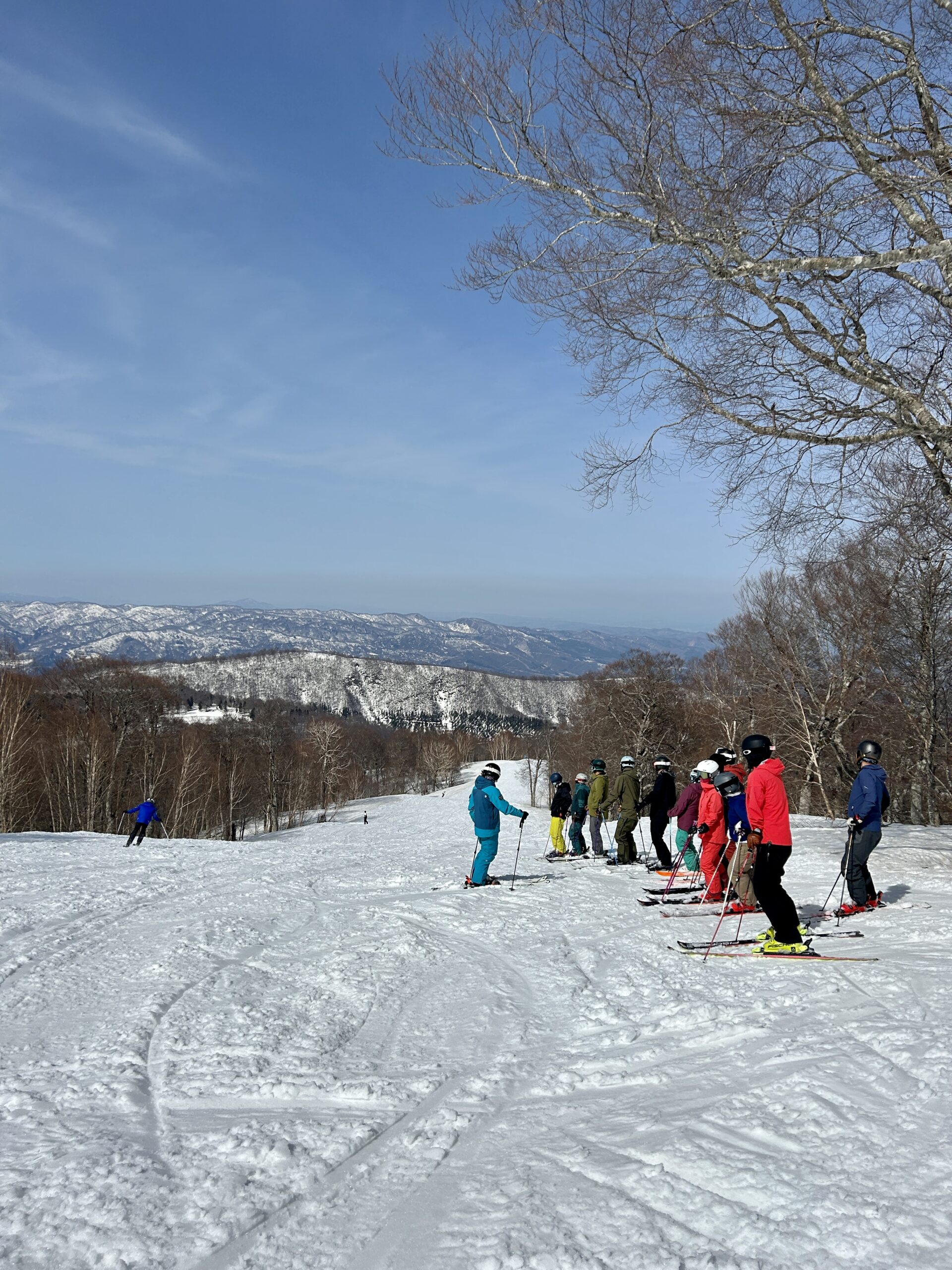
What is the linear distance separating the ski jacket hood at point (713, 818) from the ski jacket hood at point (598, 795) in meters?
3.22

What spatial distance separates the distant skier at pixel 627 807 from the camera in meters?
13.0

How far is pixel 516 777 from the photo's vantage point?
8662 cm

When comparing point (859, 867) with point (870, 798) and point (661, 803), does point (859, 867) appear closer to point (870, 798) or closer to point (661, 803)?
point (870, 798)

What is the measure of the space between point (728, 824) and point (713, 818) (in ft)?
3.14

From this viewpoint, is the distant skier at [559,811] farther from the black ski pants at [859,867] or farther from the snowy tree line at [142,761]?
the snowy tree line at [142,761]

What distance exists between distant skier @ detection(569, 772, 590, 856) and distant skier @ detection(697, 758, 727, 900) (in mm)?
4050

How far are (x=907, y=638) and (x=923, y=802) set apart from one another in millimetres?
5544

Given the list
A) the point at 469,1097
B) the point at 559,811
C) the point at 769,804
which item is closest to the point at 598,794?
the point at 559,811

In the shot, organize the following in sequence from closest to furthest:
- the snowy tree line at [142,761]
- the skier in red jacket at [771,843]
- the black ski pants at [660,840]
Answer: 1. the skier in red jacket at [771,843]
2. the black ski pants at [660,840]
3. the snowy tree line at [142,761]

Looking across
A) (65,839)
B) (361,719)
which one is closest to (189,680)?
(361,719)

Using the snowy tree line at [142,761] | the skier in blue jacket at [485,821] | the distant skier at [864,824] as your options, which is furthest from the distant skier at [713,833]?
the snowy tree line at [142,761]

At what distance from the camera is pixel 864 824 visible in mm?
9023

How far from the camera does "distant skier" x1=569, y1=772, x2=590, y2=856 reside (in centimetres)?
1470

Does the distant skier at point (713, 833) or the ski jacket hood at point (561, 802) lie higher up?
the distant skier at point (713, 833)
